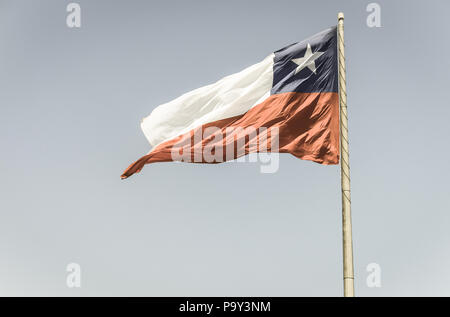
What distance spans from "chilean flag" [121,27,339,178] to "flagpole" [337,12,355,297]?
0.96 m

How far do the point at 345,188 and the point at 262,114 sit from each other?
3861mm

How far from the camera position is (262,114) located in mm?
18234

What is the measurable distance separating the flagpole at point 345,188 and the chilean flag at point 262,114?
0.96 m

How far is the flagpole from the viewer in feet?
49.2

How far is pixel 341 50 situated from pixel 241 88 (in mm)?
3478

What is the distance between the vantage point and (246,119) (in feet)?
60.3

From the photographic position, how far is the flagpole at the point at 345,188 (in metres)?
15.0

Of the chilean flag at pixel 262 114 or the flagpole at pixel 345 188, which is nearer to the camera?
the flagpole at pixel 345 188

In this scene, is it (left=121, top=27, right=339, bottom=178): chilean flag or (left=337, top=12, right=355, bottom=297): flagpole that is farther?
A: (left=121, top=27, right=339, bottom=178): chilean flag
